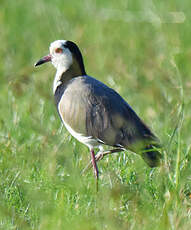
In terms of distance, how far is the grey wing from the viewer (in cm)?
459

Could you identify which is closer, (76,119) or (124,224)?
(124,224)

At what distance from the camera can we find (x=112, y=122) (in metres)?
4.66

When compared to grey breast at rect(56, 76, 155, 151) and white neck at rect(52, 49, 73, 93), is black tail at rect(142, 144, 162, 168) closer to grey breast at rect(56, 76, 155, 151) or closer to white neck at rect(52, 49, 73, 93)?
grey breast at rect(56, 76, 155, 151)

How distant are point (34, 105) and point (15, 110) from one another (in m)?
0.73

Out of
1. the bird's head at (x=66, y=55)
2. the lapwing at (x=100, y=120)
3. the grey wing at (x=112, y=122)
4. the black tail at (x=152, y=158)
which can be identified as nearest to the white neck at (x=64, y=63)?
the bird's head at (x=66, y=55)

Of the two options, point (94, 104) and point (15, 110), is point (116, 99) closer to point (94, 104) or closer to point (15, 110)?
point (94, 104)

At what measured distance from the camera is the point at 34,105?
21.7ft

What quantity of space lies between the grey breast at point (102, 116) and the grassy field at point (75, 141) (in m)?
0.19

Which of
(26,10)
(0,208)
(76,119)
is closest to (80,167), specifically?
(76,119)

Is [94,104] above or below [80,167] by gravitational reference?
above

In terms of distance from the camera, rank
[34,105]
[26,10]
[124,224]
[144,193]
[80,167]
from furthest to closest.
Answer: [26,10], [34,105], [80,167], [144,193], [124,224]

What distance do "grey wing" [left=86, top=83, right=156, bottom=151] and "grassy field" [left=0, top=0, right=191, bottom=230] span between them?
0.20m

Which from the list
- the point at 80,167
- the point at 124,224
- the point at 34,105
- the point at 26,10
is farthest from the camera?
the point at 26,10

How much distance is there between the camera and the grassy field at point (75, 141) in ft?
12.2
